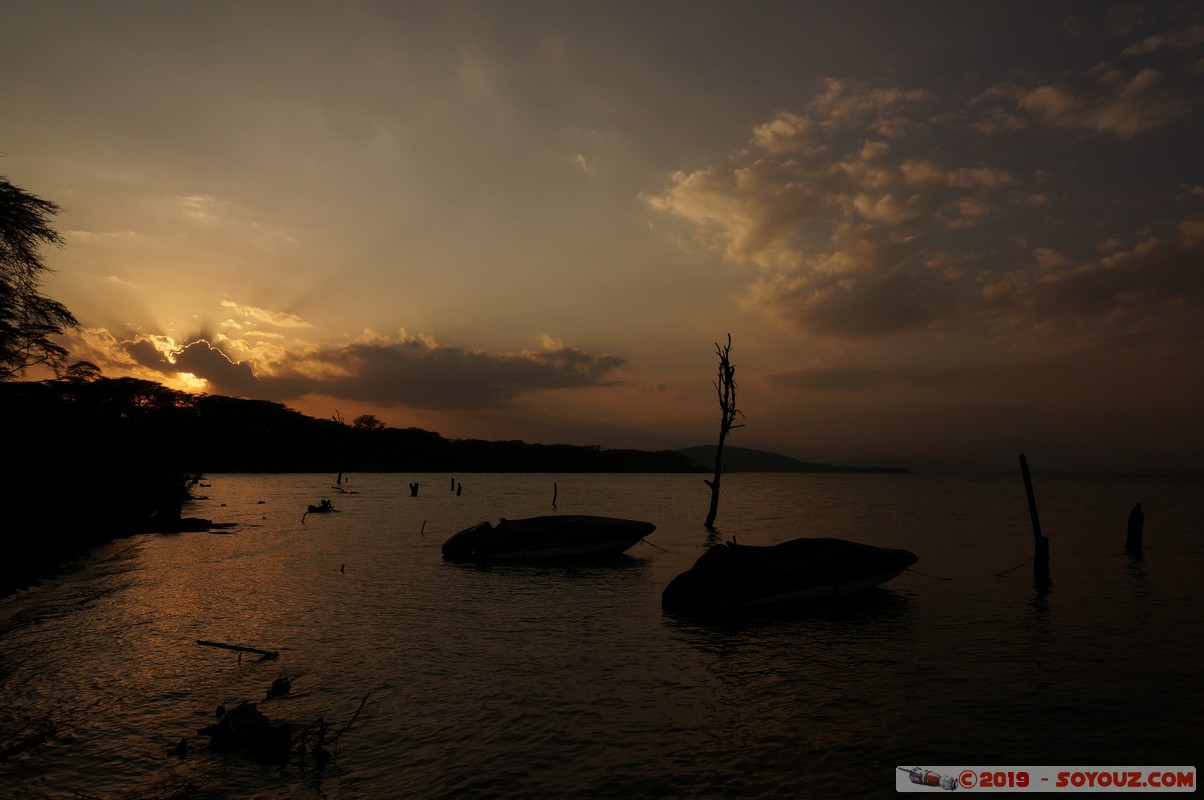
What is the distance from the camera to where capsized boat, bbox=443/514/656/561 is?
106 feet

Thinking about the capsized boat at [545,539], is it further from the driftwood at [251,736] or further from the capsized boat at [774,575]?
the driftwood at [251,736]

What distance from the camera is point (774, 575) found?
21.0 metres

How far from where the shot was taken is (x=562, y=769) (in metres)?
9.73

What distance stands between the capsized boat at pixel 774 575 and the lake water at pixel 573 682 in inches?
32.1

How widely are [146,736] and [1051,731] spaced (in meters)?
14.9

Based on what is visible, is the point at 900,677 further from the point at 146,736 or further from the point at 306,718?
the point at 146,736

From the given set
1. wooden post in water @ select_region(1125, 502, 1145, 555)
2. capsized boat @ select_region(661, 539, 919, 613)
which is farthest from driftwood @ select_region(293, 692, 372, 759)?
wooden post in water @ select_region(1125, 502, 1145, 555)

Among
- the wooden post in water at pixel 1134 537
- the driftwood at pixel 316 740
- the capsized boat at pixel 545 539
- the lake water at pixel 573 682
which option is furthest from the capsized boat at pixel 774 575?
the wooden post in water at pixel 1134 537

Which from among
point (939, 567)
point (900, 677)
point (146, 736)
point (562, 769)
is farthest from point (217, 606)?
point (939, 567)

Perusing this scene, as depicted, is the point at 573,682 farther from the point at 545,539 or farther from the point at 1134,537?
the point at 1134,537

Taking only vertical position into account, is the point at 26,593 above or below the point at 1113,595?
below

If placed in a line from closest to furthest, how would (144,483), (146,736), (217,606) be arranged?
(146,736) → (217,606) → (144,483)

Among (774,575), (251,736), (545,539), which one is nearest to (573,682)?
(251,736)

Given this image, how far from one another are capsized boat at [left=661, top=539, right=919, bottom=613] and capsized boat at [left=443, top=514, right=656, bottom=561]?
12084mm
